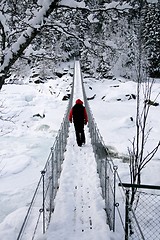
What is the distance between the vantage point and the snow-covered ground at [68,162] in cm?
336

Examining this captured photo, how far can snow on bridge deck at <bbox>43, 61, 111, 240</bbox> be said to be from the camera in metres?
3.02

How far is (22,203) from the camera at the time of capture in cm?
586

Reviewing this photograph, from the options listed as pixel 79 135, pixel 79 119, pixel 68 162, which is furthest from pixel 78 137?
pixel 68 162

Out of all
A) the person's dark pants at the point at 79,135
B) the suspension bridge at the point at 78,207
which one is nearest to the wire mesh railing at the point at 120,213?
the suspension bridge at the point at 78,207

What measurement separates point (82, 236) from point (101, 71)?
929 inches

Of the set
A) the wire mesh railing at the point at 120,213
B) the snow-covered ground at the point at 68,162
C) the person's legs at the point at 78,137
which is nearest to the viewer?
the wire mesh railing at the point at 120,213

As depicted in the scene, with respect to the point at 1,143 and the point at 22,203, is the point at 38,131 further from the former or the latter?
the point at 22,203

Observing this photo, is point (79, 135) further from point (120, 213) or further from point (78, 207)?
point (78, 207)

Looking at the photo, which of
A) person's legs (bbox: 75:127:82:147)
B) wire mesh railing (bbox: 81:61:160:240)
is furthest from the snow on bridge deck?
person's legs (bbox: 75:127:82:147)

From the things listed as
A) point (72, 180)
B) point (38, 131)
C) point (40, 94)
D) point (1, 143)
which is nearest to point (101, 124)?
point (38, 131)

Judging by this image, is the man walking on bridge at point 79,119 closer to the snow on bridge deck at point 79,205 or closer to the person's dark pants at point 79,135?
the person's dark pants at point 79,135

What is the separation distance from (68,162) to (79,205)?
170 cm

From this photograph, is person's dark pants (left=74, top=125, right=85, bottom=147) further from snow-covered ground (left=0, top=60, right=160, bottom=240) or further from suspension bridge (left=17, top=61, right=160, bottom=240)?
suspension bridge (left=17, top=61, right=160, bottom=240)

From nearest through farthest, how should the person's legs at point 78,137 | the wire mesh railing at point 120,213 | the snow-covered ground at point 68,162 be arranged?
the wire mesh railing at point 120,213 → the snow-covered ground at point 68,162 → the person's legs at point 78,137
